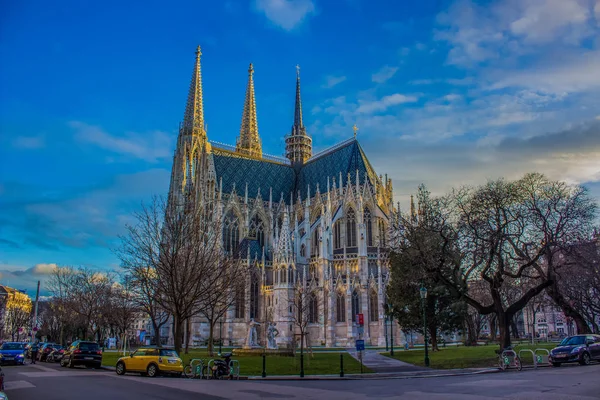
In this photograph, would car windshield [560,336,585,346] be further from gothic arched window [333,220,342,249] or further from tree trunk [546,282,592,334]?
gothic arched window [333,220,342,249]

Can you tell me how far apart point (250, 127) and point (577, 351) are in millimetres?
80671

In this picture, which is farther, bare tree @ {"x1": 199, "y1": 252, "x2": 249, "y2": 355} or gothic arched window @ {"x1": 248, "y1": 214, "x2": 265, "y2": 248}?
gothic arched window @ {"x1": 248, "y1": 214, "x2": 265, "y2": 248}

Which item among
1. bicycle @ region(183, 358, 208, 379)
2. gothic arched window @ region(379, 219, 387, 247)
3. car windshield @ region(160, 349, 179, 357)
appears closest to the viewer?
bicycle @ region(183, 358, 208, 379)

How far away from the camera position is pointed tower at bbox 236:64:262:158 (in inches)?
3777

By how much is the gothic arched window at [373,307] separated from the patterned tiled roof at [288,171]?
16.4m

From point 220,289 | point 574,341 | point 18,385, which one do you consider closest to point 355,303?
point 220,289

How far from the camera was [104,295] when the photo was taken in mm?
61531

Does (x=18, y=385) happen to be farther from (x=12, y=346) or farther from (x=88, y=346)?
(x=12, y=346)

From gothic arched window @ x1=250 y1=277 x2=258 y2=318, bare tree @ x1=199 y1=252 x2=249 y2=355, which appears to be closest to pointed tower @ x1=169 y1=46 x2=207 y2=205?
gothic arched window @ x1=250 y1=277 x2=258 y2=318

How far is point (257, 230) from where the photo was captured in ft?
233

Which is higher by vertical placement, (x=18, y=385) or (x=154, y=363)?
(x=154, y=363)

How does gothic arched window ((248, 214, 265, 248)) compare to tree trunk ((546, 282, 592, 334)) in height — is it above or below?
above

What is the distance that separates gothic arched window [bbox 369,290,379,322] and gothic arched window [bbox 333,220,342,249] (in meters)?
9.28

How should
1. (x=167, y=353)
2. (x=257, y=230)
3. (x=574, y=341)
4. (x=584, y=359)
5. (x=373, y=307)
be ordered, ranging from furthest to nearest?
(x=257, y=230), (x=373, y=307), (x=574, y=341), (x=584, y=359), (x=167, y=353)
